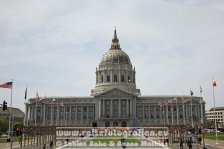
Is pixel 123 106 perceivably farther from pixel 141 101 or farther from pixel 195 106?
pixel 195 106

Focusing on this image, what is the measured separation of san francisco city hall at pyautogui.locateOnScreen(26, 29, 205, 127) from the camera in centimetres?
14288

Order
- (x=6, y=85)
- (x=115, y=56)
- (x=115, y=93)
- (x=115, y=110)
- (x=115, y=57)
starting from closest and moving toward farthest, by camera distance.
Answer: (x=6, y=85), (x=115, y=110), (x=115, y=93), (x=115, y=57), (x=115, y=56)

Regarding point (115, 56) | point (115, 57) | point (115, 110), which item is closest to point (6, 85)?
point (115, 110)

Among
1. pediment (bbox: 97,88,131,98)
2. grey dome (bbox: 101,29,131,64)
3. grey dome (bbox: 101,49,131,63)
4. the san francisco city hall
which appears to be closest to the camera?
the san francisco city hall

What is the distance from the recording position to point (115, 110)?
144875mm

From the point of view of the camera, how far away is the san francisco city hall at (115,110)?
469ft

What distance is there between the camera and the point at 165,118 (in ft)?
477

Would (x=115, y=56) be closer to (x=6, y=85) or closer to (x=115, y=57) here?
(x=115, y=57)

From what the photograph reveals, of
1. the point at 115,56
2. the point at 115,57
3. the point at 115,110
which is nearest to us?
the point at 115,110

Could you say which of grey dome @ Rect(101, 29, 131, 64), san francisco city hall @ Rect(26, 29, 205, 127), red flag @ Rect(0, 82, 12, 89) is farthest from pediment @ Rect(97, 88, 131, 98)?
red flag @ Rect(0, 82, 12, 89)

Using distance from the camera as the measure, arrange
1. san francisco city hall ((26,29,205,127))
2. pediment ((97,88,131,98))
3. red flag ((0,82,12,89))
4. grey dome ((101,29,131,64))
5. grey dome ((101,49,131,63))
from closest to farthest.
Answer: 1. red flag ((0,82,12,89))
2. san francisco city hall ((26,29,205,127))
3. pediment ((97,88,131,98))
4. grey dome ((101,49,131,63))
5. grey dome ((101,29,131,64))

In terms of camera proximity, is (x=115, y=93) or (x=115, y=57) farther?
(x=115, y=57)

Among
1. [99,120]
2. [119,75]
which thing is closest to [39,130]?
[99,120]

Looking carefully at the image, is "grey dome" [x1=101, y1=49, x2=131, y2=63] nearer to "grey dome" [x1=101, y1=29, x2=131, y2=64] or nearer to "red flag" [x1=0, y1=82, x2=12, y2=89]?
"grey dome" [x1=101, y1=29, x2=131, y2=64]
